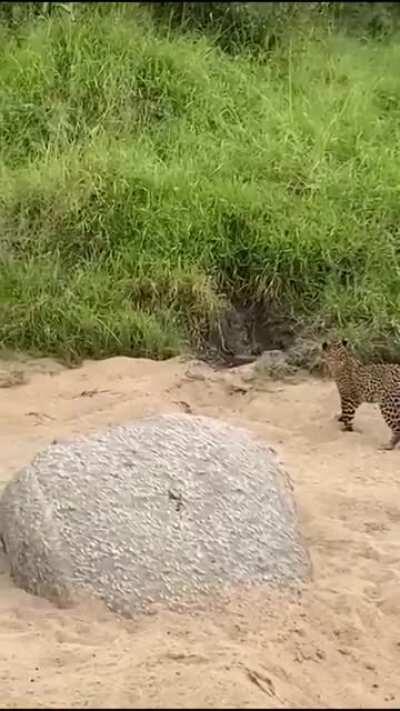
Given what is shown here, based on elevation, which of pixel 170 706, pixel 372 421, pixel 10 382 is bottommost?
pixel 10 382

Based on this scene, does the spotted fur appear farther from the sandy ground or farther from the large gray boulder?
the large gray boulder

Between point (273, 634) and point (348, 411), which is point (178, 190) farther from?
point (273, 634)

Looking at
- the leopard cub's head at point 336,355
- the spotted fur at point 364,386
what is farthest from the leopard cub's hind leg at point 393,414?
the leopard cub's head at point 336,355

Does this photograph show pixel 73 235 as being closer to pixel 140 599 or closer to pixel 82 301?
pixel 82 301

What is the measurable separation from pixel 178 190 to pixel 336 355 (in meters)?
2.21

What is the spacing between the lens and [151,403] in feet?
→ 24.3

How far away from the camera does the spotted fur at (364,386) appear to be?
22.9ft

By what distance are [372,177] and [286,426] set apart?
2.76m

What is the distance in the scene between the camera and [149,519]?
5.22 meters

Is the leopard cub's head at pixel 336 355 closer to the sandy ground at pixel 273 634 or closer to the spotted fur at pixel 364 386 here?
the spotted fur at pixel 364 386

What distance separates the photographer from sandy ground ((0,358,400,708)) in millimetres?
4285

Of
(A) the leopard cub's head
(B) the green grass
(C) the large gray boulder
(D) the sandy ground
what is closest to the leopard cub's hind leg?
(D) the sandy ground

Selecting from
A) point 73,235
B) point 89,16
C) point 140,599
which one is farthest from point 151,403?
point 89,16

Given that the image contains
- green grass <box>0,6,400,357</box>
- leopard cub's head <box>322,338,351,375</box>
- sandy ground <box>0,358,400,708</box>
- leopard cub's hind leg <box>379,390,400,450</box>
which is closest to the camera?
sandy ground <box>0,358,400,708</box>
